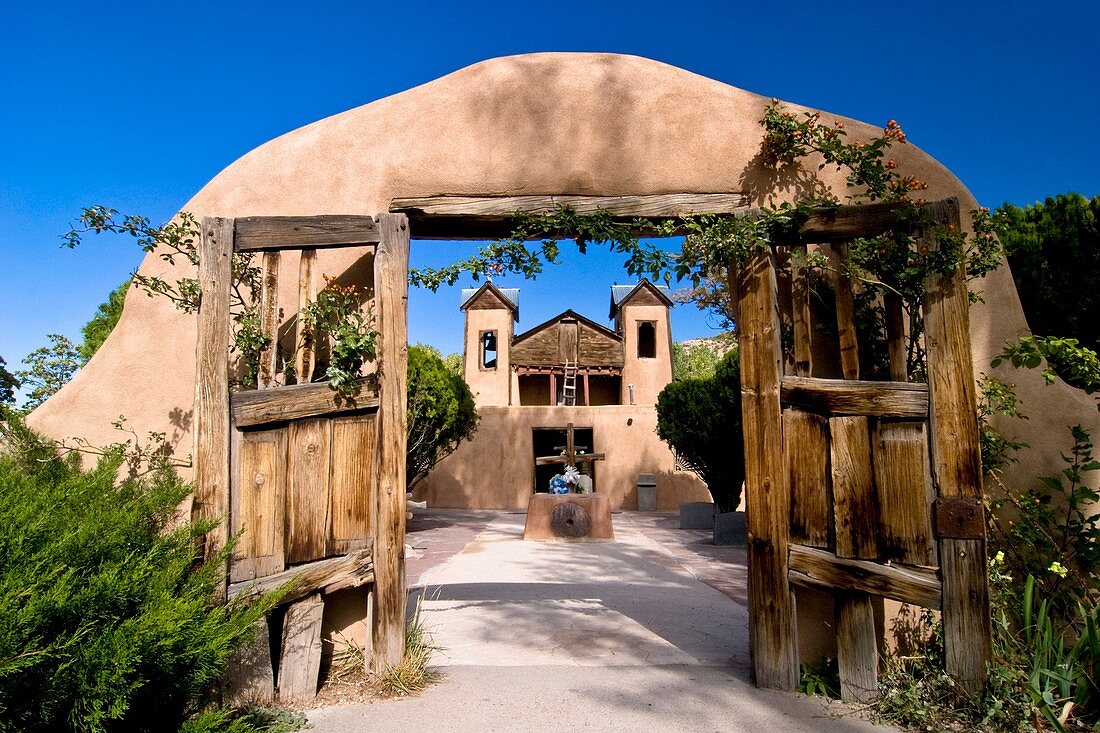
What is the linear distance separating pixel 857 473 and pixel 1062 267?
8634 millimetres

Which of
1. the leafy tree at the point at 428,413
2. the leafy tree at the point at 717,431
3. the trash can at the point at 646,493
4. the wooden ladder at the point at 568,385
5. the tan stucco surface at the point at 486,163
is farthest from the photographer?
the wooden ladder at the point at 568,385

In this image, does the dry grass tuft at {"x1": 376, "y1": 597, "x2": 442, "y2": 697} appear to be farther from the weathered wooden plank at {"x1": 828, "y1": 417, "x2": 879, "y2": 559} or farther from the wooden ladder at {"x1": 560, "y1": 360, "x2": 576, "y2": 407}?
the wooden ladder at {"x1": 560, "y1": 360, "x2": 576, "y2": 407}

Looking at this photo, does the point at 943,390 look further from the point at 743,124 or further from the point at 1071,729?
the point at 743,124

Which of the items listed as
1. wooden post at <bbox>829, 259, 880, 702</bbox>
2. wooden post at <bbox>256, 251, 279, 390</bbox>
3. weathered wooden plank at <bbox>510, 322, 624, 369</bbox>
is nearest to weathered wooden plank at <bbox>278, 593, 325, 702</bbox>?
wooden post at <bbox>256, 251, 279, 390</bbox>

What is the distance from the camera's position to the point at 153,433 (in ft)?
13.2

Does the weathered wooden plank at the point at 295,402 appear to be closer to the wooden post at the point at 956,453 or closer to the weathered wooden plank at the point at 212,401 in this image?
the weathered wooden plank at the point at 212,401

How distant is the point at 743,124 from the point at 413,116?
2141mm

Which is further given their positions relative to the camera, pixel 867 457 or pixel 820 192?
pixel 820 192

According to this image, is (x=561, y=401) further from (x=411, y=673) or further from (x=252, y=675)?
(x=252, y=675)

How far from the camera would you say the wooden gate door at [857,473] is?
340 cm

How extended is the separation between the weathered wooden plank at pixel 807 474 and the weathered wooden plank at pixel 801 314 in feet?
0.93

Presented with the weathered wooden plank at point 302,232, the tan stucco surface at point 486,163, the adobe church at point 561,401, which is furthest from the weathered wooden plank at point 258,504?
the adobe church at point 561,401

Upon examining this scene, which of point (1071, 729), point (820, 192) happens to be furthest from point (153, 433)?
point (1071, 729)

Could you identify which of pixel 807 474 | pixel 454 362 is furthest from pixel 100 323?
pixel 454 362
